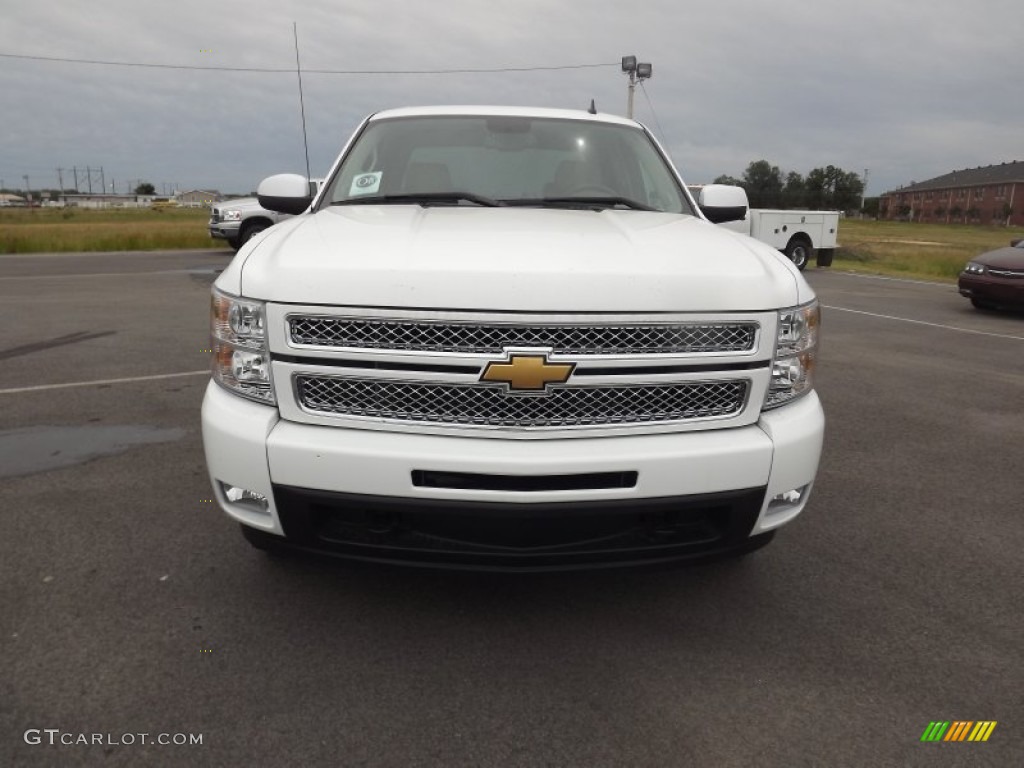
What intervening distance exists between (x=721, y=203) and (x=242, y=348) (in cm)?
248

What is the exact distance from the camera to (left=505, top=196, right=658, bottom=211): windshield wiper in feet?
11.5

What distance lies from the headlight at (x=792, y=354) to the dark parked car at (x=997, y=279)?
1054 centimetres

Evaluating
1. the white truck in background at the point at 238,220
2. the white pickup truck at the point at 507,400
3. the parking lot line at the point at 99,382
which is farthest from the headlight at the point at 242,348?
the white truck in background at the point at 238,220

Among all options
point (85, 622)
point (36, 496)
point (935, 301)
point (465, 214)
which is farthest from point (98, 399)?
point (935, 301)

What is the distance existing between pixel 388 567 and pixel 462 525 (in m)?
0.29

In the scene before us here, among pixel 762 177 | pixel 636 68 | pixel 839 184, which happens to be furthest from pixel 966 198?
pixel 636 68

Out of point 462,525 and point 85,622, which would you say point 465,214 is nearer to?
point 462,525

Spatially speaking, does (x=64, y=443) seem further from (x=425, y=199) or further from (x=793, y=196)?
(x=793, y=196)

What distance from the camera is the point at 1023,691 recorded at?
7.73 feet

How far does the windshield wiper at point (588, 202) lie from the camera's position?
3510 millimetres

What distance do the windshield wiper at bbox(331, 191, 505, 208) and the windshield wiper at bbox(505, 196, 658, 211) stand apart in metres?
0.14

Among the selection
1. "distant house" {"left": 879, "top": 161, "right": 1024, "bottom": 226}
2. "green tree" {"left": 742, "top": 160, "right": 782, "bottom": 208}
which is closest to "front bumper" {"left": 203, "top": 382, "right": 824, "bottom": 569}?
"green tree" {"left": 742, "top": 160, "right": 782, "bottom": 208}

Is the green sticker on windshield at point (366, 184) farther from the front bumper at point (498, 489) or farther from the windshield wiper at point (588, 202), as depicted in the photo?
the front bumper at point (498, 489)

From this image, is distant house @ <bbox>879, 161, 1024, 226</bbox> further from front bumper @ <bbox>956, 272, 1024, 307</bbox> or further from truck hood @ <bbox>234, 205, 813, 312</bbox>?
truck hood @ <bbox>234, 205, 813, 312</bbox>
